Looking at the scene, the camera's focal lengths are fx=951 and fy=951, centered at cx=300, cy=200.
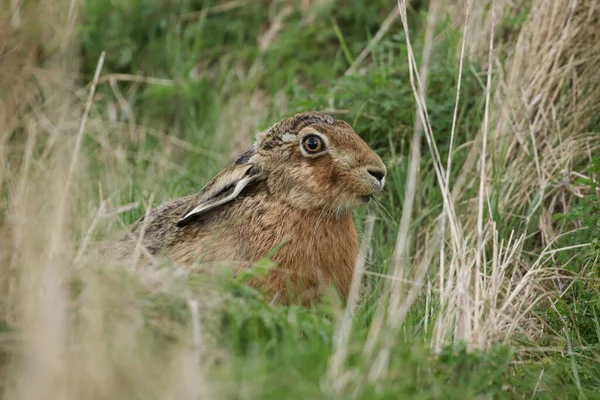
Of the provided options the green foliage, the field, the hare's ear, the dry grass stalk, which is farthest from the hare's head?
the dry grass stalk

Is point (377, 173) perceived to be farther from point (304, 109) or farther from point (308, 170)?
point (304, 109)

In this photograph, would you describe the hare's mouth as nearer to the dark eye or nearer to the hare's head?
the hare's head

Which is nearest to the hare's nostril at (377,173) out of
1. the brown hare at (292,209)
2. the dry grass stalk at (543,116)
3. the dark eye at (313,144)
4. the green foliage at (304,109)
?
the brown hare at (292,209)

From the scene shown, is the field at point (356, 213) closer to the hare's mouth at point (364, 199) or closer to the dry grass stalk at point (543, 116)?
the dry grass stalk at point (543, 116)

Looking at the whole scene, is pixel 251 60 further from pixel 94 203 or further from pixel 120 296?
pixel 120 296

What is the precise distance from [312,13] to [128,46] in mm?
1624

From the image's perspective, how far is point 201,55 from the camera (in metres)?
8.01

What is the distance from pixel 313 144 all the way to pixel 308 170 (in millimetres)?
148

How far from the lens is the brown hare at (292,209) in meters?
4.80

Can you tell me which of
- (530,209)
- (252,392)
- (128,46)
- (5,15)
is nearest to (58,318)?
(252,392)

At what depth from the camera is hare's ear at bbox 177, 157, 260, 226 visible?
16.3 ft

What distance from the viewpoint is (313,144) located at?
498cm

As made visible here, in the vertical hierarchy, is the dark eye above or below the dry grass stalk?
below

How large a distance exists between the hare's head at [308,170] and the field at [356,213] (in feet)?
1.13
